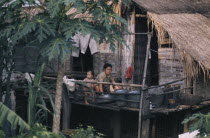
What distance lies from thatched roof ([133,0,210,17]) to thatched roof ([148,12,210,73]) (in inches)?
13.0

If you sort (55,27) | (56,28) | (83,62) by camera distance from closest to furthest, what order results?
(55,27) < (56,28) < (83,62)

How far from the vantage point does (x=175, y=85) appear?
35.1 ft

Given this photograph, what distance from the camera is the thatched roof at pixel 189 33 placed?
32.2 feet

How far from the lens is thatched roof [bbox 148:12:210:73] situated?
9812mm

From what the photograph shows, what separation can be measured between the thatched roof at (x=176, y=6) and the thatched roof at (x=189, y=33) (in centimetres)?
33

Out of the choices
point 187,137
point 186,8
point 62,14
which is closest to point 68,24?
point 62,14

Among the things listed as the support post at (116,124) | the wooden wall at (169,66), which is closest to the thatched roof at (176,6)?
the wooden wall at (169,66)

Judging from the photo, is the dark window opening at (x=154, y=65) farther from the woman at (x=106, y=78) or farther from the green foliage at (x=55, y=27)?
the green foliage at (x=55, y=27)

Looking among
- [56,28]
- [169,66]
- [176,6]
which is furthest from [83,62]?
[56,28]

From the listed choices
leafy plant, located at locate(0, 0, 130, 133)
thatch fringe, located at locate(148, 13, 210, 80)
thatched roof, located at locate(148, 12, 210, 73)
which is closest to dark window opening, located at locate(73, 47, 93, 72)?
thatched roof, located at locate(148, 12, 210, 73)

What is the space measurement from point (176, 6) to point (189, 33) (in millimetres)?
1938

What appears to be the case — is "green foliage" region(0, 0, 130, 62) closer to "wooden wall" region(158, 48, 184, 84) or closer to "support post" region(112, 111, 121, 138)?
"support post" region(112, 111, 121, 138)

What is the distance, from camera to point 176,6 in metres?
12.4

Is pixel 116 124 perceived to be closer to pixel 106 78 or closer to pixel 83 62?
pixel 106 78
